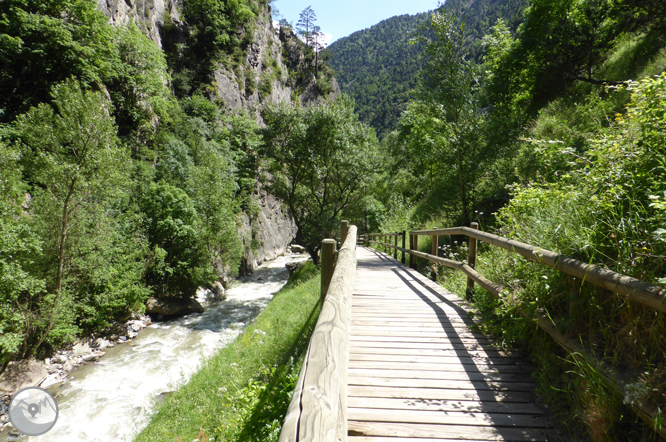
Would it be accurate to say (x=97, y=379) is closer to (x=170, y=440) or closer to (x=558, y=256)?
(x=170, y=440)

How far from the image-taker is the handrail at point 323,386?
2.79 feet

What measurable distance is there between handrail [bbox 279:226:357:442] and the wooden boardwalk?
97cm

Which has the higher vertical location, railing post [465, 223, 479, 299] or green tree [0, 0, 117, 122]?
green tree [0, 0, 117, 122]

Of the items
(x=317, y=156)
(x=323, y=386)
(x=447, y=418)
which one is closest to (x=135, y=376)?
(x=447, y=418)

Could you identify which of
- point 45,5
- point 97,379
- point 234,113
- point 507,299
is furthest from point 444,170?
point 234,113

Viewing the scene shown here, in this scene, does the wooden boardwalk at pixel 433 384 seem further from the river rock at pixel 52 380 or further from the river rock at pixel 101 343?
the river rock at pixel 101 343

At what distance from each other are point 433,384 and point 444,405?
27 centimetres

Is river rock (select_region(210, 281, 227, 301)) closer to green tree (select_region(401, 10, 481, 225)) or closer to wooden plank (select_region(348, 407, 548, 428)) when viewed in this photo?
green tree (select_region(401, 10, 481, 225))

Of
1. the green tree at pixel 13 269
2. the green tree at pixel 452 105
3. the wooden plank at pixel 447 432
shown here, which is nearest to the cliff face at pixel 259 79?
the green tree at pixel 13 269

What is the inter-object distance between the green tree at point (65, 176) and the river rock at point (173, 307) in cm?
394

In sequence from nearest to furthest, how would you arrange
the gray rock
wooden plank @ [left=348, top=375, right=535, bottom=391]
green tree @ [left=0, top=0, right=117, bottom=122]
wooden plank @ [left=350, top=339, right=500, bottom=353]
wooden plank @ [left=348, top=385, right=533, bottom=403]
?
wooden plank @ [left=348, top=385, right=533, bottom=403] → wooden plank @ [left=348, top=375, right=535, bottom=391] → wooden plank @ [left=350, top=339, right=500, bottom=353] → the gray rock → green tree @ [left=0, top=0, right=117, bottom=122]

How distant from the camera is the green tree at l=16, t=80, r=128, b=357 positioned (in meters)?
10.3

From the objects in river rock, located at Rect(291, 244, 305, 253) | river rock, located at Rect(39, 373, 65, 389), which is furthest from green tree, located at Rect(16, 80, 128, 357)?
river rock, located at Rect(291, 244, 305, 253)

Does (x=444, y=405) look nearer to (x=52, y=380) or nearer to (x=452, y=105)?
(x=452, y=105)
